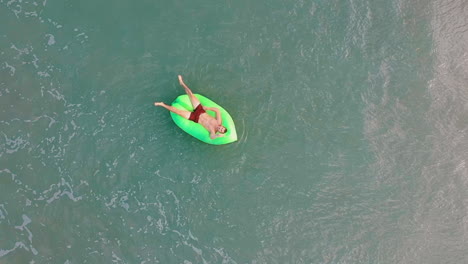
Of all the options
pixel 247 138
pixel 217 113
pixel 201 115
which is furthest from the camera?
pixel 247 138

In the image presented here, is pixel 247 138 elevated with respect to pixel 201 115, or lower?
lower

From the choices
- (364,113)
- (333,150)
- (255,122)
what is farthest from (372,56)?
(255,122)

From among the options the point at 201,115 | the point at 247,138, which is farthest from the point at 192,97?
the point at 247,138

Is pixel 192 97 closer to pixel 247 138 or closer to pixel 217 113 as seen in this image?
pixel 217 113

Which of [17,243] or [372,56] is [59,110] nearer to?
[17,243]

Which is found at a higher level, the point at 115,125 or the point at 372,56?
the point at 372,56

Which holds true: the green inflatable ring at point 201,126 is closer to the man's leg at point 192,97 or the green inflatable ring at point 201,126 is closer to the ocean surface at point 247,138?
the man's leg at point 192,97

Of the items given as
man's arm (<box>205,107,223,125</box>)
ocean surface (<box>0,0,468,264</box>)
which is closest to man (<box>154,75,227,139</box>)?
man's arm (<box>205,107,223,125</box>)
